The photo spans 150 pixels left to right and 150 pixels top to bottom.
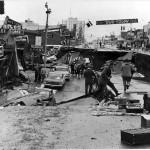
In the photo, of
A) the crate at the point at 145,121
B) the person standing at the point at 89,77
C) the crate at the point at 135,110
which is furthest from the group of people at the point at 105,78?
the crate at the point at 145,121

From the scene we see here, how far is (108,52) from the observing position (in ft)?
174

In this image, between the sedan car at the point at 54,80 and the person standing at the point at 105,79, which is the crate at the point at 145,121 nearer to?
the person standing at the point at 105,79

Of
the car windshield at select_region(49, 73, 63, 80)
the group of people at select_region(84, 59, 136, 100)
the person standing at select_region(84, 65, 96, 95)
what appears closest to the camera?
the group of people at select_region(84, 59, 136, 100)

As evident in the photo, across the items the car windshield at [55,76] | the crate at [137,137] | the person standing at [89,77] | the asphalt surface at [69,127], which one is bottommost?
the car windshield at [55,76]

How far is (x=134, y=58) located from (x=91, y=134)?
38.0m

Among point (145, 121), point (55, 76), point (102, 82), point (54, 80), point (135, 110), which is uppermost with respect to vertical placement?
point (102, 82)

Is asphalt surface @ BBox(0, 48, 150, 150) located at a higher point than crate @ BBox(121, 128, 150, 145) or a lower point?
lower

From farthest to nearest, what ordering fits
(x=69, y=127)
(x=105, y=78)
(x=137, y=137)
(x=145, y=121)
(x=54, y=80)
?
(x=54, y=80)
(x=105, y=78)
(x=69, y=127)
(x=145, y=121)
(x=137, y=137)

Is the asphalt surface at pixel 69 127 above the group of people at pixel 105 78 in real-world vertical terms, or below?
below

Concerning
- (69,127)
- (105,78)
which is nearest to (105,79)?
(105,78)

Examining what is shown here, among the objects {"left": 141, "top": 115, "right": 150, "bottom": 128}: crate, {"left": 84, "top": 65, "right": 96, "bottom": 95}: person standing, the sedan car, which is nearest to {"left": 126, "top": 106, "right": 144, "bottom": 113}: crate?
{"left": 141, "top": 115, "right": 150, "bottom": 128}: crate

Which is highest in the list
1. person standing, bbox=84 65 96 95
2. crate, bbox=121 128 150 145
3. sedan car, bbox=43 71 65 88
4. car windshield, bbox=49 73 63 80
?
person standing, bbox=84 65 96 95

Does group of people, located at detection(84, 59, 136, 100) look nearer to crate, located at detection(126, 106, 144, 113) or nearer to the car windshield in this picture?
crate, located at detection(126, 106, 144, 113)

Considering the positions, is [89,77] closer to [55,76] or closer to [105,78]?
[105,78]
